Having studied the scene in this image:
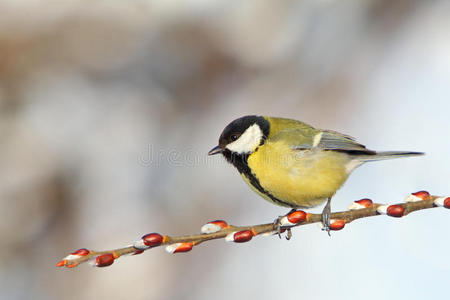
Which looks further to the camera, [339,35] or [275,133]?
[339,35]

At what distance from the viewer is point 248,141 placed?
3.77 feet

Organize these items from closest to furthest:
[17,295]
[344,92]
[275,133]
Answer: [275,133] < [17,295] < [344,92]

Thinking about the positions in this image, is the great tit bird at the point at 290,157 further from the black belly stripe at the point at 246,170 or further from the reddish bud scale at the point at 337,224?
the reddish bud scale at the point at 337,224

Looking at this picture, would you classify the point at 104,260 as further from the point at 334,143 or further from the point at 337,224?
the point at 334,143

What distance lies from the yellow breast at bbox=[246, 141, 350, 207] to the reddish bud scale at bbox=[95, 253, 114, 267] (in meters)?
0.53

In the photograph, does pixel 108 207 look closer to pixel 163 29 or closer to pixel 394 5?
pixel 163 29

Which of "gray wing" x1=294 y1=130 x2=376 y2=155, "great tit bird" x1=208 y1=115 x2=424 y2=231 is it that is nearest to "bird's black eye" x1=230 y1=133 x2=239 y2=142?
"great tit bird" x1=208 y1=115 x2=424 y2=231

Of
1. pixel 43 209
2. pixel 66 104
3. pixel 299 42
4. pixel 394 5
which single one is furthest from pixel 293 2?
pixel 43 209

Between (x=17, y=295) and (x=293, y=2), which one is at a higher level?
(x=293, y=2)

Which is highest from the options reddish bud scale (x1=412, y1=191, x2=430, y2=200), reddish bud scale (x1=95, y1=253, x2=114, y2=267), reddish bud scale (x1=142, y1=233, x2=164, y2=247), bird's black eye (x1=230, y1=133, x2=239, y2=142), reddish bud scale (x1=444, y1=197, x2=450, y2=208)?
bird's black eye (x1=230, y1=133, x2=239, y2=142)

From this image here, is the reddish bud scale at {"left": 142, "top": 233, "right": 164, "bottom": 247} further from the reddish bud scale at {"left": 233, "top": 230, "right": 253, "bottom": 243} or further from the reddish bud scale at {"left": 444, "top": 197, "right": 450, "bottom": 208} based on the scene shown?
the reddish bud scale at {"left": 444, "top": 197, "right": 450, "bottom": 208}

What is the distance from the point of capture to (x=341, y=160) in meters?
1.23

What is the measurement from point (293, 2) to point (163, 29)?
17.4 inches

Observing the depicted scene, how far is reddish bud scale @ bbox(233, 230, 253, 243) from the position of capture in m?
0.72
